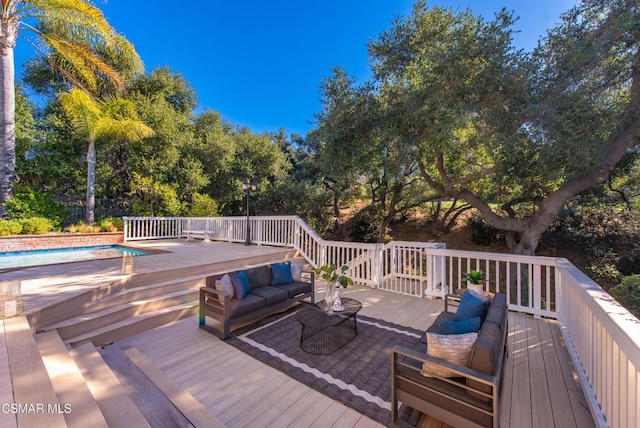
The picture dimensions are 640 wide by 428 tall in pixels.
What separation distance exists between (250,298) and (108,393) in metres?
1.78

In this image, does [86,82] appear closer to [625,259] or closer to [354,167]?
[354,167]

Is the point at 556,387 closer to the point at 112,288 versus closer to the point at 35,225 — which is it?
the point at 112,288

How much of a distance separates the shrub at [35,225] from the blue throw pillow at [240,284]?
358 inches

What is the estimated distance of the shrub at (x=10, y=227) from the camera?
25.0ft

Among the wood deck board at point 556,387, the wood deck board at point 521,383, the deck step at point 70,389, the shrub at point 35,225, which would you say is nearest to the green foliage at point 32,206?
the shrub at point 35,225

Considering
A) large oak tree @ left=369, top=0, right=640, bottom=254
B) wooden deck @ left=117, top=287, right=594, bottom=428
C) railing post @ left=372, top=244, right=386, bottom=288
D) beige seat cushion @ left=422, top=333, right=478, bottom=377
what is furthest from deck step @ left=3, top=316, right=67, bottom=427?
large oak tree @ left=369, top=0, right=640, bottom=254

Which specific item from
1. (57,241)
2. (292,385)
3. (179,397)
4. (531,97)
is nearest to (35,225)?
(57,241)

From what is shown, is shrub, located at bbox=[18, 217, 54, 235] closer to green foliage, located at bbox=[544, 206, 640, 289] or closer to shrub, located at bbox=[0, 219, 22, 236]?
shrub, located at bbox=[0, 219, 22, 236]

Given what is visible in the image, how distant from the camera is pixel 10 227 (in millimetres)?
7766

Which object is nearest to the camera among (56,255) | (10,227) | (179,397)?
(179,397)

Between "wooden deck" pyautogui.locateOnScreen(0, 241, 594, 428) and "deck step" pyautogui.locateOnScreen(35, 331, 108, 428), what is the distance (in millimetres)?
277

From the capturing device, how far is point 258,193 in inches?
524

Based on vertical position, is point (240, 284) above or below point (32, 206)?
below

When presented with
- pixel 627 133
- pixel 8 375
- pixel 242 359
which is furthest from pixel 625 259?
pixel 8 375
